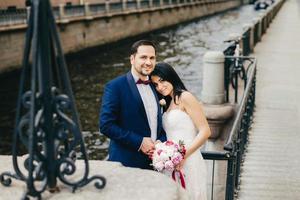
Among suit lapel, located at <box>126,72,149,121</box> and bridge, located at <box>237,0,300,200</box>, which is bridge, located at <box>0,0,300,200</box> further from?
suit lapel, located at <box>126,72,149,121</box>

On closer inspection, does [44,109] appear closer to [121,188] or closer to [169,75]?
[121,188]

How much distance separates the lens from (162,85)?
3.87m

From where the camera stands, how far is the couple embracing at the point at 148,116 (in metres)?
3.67

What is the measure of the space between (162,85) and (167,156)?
55 cm

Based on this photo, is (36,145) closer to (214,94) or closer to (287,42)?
(214,94)

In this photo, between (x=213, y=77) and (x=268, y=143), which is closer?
(x=268, y=143)

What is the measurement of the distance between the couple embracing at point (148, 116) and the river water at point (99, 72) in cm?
798

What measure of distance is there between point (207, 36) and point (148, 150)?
3624 cm

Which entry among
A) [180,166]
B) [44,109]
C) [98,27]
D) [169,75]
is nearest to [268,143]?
[180,166]

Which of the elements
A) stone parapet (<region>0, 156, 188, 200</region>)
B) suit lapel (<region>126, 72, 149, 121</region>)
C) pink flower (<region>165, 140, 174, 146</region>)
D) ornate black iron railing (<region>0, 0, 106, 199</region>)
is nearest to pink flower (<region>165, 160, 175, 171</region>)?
pink flower (<region>165, 140, 174, 146</region>)

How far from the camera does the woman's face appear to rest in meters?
3.84

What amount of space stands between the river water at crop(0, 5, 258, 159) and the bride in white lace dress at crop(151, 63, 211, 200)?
7.92 meters

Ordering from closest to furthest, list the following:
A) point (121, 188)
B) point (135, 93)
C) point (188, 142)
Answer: point (121, 188) → point (135, 93) → point (188, 142)

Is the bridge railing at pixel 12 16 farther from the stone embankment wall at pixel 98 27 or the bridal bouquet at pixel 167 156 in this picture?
the bridal bouquet at pixel 167 156
